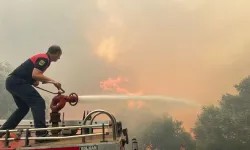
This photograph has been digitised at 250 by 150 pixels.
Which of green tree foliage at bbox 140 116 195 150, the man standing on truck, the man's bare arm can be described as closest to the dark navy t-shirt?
the man standing on truck

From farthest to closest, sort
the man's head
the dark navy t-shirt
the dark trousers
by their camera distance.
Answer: the man's head < the dark navy t-shirt < the dark trousers

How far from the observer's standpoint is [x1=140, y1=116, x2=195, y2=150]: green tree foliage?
176ft

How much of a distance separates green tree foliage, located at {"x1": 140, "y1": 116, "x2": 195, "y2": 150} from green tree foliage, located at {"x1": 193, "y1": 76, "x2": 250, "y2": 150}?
6979mm

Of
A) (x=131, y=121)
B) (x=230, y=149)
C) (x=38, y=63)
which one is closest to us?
(x=38, y=63)

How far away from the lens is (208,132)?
4491 cm

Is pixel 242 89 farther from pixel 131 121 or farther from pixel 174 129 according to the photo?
pixel 131 121

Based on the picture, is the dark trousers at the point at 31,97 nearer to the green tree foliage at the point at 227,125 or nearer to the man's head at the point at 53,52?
the man's head at the point at 53,52

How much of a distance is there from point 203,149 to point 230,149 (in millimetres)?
4833

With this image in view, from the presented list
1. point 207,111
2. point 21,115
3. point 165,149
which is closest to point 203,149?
point 207,111

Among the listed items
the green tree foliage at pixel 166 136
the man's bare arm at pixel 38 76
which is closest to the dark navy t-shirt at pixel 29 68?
the man's bare arm at pixel 38 76

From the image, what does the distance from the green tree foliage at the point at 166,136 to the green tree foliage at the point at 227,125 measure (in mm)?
6979

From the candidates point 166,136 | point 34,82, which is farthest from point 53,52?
point 166,136

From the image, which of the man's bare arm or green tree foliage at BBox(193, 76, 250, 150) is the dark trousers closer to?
the man's bare arm

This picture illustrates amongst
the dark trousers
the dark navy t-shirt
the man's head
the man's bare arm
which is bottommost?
the dark trousers
